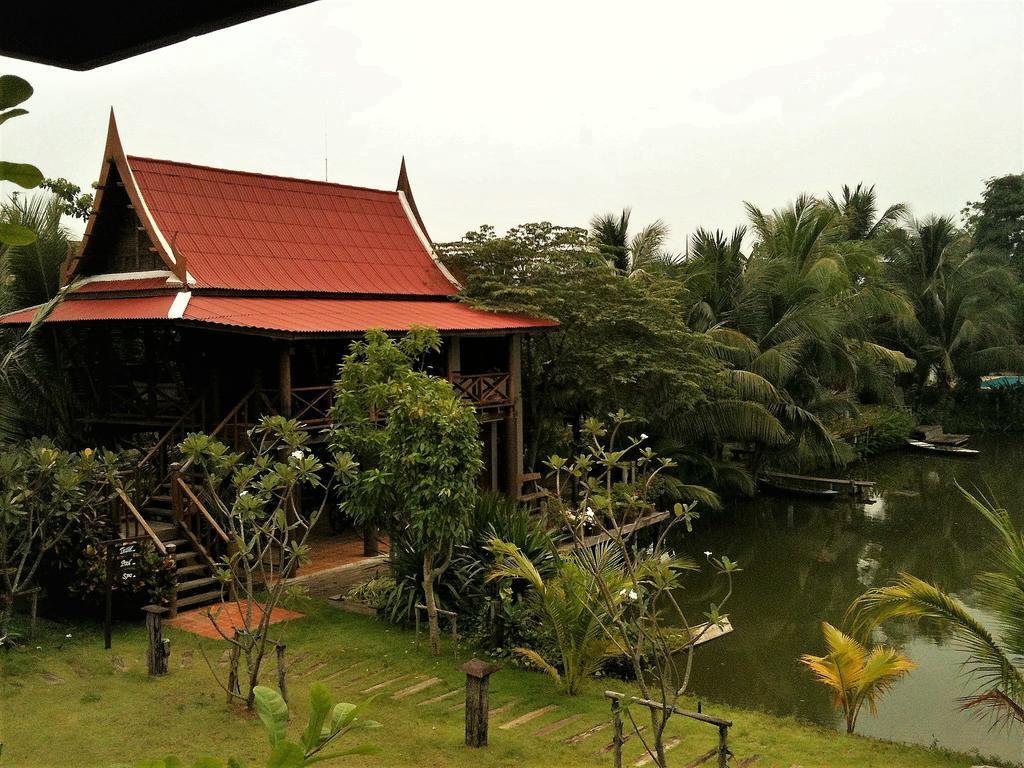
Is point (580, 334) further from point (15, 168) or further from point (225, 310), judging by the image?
point (15, 168)

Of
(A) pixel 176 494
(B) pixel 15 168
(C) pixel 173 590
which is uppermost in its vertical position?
(B) pixel 15 168

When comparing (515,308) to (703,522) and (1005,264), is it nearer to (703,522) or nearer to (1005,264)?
(703,522)

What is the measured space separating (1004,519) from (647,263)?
14.5 m

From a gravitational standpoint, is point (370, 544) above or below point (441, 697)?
above

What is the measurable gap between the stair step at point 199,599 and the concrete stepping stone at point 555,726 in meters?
4.60

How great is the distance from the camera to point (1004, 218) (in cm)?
3709

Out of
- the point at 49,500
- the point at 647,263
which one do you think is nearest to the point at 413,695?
the point at 49,500

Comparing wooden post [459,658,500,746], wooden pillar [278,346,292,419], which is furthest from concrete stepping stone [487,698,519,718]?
wooden pillar [278,346,292,419]

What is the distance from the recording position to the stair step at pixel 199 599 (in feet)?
33.0

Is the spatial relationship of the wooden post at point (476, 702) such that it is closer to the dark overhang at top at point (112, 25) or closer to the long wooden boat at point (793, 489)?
the dark overhang at top at point (112, 25)

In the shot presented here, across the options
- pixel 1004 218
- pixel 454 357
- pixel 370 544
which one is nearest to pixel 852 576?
pixel 454 357

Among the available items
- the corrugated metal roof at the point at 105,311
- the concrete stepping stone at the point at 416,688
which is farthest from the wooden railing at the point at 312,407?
the concrete stepping stone at the point at 416,688

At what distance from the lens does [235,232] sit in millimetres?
13773

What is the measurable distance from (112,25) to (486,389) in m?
13.1
